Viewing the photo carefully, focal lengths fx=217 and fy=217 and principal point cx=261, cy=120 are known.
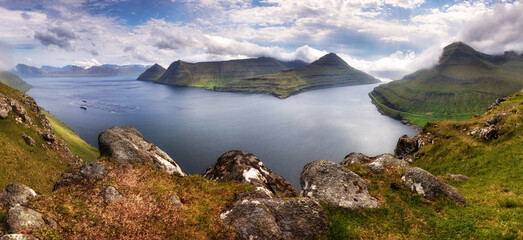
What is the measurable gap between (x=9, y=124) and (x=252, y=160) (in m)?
107

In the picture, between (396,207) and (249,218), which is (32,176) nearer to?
(249,218)

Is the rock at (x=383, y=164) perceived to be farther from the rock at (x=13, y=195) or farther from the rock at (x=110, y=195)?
the rock at (x=13, y=195)

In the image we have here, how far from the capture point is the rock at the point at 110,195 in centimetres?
2012

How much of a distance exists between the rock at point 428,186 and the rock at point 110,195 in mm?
32992

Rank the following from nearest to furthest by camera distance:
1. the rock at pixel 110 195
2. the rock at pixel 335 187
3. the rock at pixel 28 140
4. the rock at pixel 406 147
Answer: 1. the rock at pixel 110 195
2. the rock at pixel 335 187
3. the rock at pixel 406 147
4. the rock at pixel 28 140

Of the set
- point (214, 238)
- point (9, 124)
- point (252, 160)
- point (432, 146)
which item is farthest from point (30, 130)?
point (432, 146)

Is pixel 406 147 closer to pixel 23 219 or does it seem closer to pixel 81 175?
pixel 81 175

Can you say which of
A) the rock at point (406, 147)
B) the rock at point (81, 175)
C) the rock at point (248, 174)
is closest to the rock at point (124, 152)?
the rock at point (81, 175)

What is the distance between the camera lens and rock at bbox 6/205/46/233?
15.1 meters

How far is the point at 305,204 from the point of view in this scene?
21.1m

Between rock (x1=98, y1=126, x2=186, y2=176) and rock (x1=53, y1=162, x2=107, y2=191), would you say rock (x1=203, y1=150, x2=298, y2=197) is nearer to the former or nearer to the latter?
rock (x1=98, y1=126, x2=186, y2=176)

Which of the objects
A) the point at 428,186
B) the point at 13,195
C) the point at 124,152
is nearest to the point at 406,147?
the point at 428,186

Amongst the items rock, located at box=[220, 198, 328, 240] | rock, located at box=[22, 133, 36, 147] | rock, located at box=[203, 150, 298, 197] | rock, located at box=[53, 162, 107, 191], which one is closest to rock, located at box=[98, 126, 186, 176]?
rock, located at box=[53, 162, 107, 191]

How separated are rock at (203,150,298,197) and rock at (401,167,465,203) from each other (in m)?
14.7
